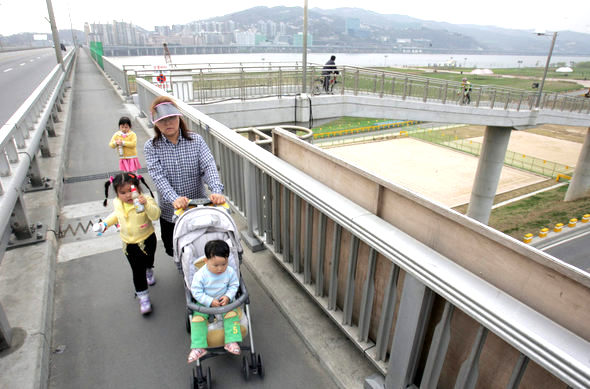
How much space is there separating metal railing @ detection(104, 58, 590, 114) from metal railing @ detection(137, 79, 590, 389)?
10348mm

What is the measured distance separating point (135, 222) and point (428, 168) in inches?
1339

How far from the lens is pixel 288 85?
16.6 meters

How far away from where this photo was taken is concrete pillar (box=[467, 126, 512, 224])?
22.5 meters

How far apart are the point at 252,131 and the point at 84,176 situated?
13.1 ft

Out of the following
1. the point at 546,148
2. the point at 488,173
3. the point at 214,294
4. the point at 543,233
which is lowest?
→ the point at 546,148

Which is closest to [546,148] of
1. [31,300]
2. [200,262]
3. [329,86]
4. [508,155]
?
[508,155]

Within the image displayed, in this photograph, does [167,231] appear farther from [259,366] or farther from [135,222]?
[259,366]

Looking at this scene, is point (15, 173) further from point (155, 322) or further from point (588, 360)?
point (588, 360)

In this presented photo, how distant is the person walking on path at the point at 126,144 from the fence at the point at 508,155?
36401 millimetres

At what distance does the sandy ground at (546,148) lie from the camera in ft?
135

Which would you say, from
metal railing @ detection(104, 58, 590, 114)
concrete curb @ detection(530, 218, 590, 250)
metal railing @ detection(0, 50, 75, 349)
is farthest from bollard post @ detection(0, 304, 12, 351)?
concrete curb @ detection(530, 218, 590, 250)

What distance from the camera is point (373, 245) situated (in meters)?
2.04

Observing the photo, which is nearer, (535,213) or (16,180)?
(16,180)

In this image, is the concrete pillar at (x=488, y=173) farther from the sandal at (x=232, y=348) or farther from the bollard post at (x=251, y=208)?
the sandal at (x=232, y=348)
